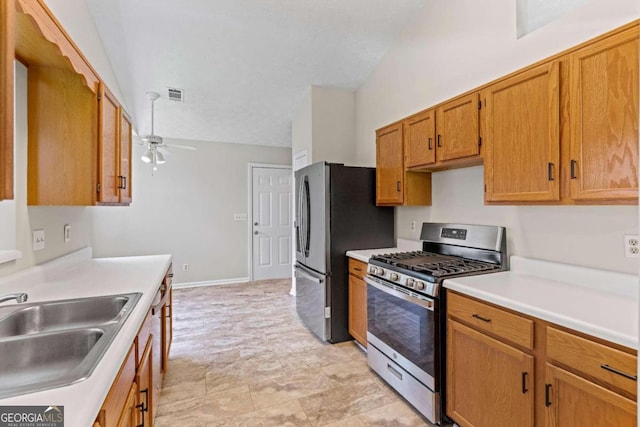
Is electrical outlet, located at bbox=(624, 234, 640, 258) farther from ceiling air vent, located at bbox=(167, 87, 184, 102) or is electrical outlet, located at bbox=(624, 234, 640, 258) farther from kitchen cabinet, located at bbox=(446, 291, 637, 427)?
ceiling air vent, located at bbox=(167, 87, 184, 102)

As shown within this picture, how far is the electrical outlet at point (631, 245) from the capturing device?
1.53 meters

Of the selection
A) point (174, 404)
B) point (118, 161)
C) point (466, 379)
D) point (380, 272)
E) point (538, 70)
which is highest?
point (538, 70)

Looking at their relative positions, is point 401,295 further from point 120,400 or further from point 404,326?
point 120,400

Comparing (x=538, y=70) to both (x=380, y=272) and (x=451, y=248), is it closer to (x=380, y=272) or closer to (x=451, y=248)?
(x=451, y=248)

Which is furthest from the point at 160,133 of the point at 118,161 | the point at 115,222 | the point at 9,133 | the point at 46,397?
the point at 46,397

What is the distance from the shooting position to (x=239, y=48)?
3248 mm

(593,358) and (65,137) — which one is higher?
(65,137)

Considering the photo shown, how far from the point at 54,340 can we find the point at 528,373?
6.17ft

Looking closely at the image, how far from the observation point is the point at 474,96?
6.83ft

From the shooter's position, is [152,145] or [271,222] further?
[271,222]

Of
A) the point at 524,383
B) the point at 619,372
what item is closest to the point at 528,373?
the point at 524,383

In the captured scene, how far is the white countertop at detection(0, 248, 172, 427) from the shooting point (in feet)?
2.30

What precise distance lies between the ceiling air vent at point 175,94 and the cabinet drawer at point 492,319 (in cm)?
374

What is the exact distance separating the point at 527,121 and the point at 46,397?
227 centimetres
